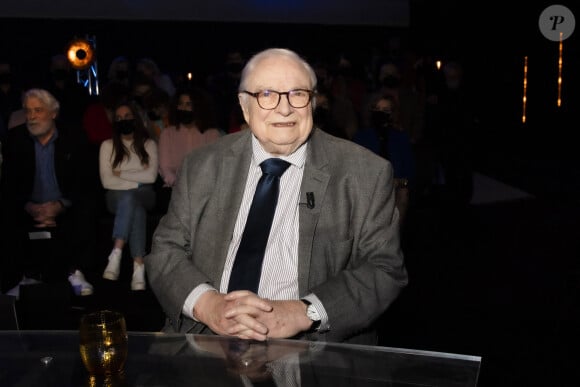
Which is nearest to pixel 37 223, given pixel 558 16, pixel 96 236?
pixel 96 236

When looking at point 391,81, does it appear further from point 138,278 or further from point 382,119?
point 138,278

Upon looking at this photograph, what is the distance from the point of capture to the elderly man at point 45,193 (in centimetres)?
549

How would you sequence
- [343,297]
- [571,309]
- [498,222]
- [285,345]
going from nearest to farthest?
1. [285,345]
2. [343,297]
3. [571,309]
4. [498,222]

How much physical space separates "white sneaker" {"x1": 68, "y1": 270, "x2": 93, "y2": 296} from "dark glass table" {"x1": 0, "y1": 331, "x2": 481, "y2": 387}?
3523mm

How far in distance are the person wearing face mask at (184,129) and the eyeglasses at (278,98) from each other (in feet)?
12.8

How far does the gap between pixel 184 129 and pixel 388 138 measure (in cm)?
162

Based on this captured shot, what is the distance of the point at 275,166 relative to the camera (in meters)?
2.41

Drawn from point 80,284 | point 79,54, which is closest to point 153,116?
point 80,284

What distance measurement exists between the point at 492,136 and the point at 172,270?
11.4m

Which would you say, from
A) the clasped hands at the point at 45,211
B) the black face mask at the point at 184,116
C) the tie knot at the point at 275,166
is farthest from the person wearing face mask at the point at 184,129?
the tie knot at the point at 275,166

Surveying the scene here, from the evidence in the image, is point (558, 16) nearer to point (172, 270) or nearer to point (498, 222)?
point (498, 222)

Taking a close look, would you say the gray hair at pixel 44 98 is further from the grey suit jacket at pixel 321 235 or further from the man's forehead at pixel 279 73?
the man's forehead at pixel 279 73

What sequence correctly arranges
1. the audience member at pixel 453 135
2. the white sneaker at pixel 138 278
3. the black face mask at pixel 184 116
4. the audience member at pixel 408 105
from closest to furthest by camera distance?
the white sneaker at pixel 138 278, the black face mask at pixel 184 116, the audience member at pixel 453 135, the audience member at pixel 408 105

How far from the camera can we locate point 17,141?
5.49 m
